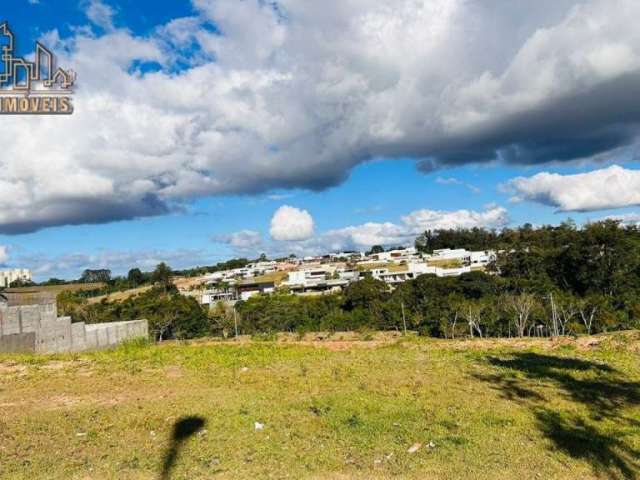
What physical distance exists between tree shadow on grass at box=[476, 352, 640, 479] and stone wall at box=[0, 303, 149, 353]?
1088cm

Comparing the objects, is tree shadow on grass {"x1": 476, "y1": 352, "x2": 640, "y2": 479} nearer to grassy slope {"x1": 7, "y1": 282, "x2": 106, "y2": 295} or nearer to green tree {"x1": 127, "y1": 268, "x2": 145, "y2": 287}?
grassy slope {"x1": 7, "y1": 282, "x2": 106, "y2": 295}

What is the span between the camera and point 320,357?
9570mm

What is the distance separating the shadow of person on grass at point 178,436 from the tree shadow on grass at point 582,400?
135 inches

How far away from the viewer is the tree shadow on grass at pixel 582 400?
4.21 m

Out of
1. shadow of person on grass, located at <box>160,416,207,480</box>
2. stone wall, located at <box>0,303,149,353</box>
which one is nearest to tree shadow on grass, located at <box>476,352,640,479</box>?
Result: shadow of person on grass, located at <box>160,416,207,480</box>

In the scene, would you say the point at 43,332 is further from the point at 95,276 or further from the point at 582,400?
the point at 95,276

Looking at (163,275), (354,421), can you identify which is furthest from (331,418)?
(163,275)

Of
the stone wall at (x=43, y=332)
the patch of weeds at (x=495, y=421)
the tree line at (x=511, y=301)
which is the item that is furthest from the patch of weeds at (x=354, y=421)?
the tree line at (x=511, y=301)

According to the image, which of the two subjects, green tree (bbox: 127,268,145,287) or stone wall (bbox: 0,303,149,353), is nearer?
stone wall (bbox: 0,303,149,353)

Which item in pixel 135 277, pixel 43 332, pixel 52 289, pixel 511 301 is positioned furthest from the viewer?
pixel 135 277

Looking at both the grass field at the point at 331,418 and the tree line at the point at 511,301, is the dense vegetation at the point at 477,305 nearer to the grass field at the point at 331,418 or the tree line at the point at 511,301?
the tree line at the point at 511,301

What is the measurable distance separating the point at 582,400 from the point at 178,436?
4.64 meters

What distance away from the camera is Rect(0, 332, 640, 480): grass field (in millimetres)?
4191

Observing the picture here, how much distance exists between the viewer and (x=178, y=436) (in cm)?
506
